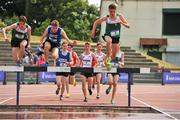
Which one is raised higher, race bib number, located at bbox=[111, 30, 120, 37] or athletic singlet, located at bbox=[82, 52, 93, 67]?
race bib number, located at bbox=[111, 30, 120, 37]

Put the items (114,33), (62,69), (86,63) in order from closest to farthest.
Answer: (62,69), (114,33), (86,63)

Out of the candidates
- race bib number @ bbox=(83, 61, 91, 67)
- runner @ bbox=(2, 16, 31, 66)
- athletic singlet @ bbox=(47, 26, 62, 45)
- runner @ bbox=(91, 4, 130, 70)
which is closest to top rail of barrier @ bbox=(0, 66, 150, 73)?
runner @ bbox=(91, 4, 130, 70)

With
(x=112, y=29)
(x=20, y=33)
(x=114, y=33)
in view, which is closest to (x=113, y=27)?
(x=112, y=29)

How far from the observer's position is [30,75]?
121 ft

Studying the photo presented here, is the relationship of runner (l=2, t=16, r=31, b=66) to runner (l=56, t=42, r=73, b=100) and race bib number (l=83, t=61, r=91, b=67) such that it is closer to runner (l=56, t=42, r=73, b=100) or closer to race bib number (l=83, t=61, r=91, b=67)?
runner (l=56, t=42, r=73, b=100)

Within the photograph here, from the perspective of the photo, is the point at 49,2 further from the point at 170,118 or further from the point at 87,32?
the point at 170,118

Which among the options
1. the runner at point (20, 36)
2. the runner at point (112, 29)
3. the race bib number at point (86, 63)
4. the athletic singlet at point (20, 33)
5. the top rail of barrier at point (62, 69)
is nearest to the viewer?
the top rail of barrier at point (62, 69)

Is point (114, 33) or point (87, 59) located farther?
point (87, 59)

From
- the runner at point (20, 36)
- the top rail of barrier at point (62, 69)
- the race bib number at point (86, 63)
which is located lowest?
the top rail of barrier at point (62, 69)

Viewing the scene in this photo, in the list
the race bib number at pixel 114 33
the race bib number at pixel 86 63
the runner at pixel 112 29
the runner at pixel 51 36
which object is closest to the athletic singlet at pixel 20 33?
the runner at pixel 51 36

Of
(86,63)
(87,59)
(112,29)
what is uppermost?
(112,29)

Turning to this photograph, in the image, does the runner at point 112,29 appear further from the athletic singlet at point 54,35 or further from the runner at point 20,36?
the runner at point 20,36

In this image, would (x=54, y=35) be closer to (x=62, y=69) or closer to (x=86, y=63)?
(x=62, y=69)

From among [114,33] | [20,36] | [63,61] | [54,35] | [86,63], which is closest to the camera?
[114,33]
